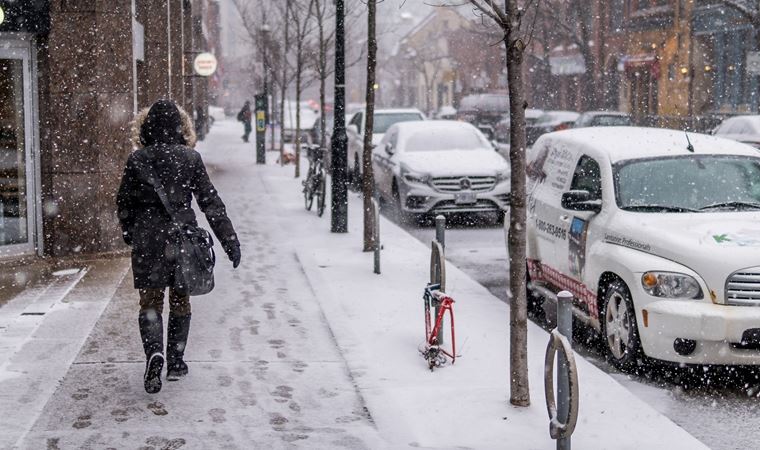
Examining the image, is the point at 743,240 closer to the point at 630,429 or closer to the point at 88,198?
the point at 630,429

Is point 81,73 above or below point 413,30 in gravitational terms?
below

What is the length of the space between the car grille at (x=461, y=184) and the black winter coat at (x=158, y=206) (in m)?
9.85

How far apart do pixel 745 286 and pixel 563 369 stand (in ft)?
6.70

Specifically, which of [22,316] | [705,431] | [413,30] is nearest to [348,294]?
[22,316]

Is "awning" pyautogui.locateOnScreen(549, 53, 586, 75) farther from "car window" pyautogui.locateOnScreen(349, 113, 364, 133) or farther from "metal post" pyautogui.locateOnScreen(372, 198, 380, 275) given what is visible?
"metal post" pyautogui.locateOnScreen(372, 198, 380, 275)

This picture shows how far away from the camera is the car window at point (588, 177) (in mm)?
8633

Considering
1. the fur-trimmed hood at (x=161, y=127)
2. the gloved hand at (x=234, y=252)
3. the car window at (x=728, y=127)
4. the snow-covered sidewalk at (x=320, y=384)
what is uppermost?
the car window at (x=728, y=127)

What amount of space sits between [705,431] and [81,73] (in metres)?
7.89

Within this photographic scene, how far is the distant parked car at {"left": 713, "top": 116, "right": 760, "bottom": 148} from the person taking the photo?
22.7 m

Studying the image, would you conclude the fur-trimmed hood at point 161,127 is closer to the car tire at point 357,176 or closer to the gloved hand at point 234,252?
the gloved hand at point 234,252

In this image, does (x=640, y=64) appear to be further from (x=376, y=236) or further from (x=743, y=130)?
(x=376, y=236)

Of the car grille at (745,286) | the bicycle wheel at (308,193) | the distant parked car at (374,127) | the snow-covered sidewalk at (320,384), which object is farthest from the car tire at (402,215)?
the car grille at (745,286)

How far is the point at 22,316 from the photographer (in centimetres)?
884

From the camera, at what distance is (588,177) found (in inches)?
349
